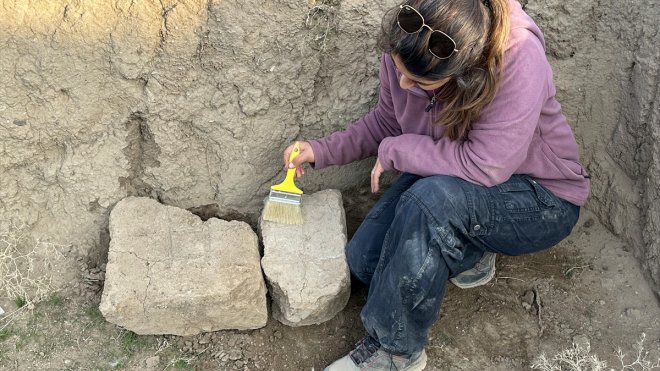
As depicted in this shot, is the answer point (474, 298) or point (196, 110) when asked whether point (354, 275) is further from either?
point (196, 110)

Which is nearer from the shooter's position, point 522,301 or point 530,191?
point 530,191

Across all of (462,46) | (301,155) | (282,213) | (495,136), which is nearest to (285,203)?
(282,213)

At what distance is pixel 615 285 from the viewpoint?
91.9 inches

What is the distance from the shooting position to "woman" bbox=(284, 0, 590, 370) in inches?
66.9

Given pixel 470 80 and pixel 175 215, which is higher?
pixel 470 80

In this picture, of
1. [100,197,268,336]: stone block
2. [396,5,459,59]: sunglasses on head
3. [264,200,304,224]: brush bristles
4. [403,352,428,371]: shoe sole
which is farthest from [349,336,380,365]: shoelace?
[396,5,459,59]: sunglasses on head

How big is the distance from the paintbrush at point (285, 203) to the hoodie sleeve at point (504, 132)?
447 millimetres

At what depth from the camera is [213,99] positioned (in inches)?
89.4

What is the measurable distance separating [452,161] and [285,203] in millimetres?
602

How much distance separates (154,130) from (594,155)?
145 centimetres

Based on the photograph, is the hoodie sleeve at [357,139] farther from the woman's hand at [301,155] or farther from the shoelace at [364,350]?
the shoelace at [364,350]

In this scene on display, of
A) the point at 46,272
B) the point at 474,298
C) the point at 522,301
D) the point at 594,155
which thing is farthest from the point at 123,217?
the point at 594,155

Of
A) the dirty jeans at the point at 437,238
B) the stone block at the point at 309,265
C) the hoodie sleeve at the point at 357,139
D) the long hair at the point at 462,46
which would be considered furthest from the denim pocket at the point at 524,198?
the stone block at the point at 309,265

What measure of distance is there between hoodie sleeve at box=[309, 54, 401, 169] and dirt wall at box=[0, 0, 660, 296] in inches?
6.8
